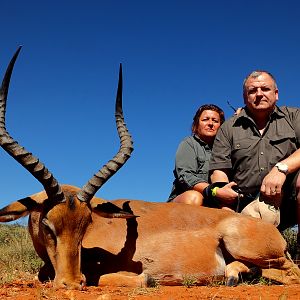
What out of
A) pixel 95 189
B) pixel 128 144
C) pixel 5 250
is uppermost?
pixel 128 144

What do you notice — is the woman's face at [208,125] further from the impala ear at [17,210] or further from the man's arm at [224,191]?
the impala ear at [17,210]

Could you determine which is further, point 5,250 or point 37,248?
point 5,250

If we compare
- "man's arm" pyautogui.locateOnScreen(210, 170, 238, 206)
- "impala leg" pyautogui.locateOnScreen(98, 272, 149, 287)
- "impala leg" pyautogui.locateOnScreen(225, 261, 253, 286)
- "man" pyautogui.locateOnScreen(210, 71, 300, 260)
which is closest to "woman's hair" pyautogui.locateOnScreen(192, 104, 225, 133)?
"man" pyautogui.locateOnScreen(210, 71, 300, 260)

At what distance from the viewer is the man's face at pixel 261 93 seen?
721 cm

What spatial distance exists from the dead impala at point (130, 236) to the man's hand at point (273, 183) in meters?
0.40

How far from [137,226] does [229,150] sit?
1.95m

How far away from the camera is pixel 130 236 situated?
6.14 m

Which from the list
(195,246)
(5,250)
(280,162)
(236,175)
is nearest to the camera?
(195,246)

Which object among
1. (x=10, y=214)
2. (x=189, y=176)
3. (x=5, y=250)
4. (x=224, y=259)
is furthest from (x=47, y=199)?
(x=5, y=250)

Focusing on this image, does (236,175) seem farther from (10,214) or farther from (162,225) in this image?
(10,214)

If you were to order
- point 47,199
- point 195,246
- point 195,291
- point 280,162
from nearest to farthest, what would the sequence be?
point 195,291
point 47,199
point 195,246
point 280,162

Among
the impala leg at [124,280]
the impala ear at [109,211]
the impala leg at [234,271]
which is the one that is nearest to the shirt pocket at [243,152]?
the impala leg at [234,271]

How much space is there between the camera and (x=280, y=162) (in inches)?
265

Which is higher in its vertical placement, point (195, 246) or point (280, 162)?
point (280, 162)
